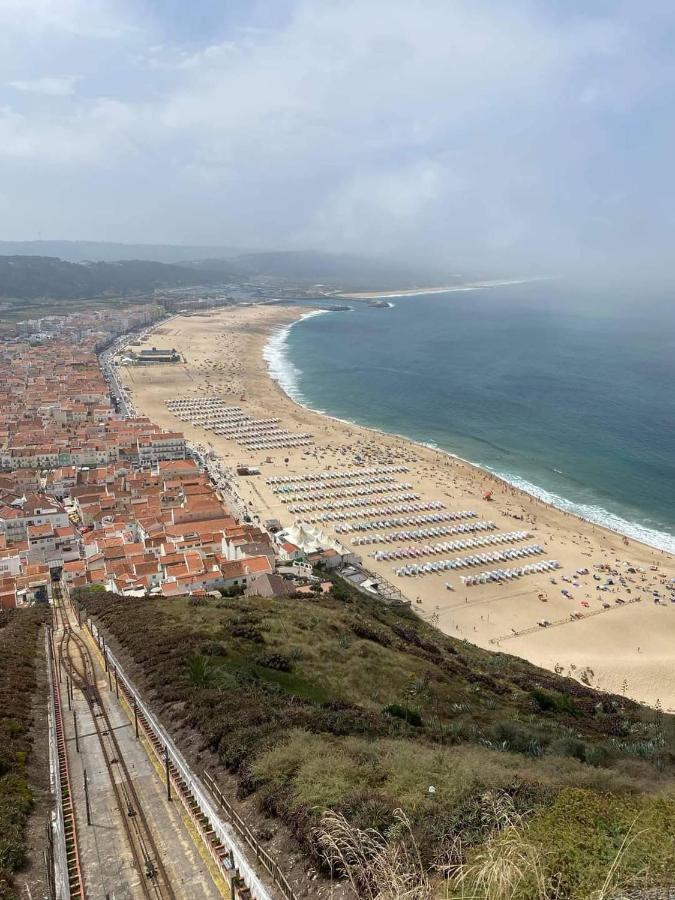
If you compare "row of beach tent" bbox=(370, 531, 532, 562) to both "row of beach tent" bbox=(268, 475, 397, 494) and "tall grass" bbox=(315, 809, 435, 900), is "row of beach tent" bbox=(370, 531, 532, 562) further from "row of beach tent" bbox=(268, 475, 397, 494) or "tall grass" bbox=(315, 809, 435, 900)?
"tall grass" bbox=(315, 809, 435, 900)

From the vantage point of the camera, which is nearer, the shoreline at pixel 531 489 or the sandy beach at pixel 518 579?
the sandy beach at pixel 518 579

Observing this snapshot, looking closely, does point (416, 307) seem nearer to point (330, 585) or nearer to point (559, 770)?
point (330, 585)

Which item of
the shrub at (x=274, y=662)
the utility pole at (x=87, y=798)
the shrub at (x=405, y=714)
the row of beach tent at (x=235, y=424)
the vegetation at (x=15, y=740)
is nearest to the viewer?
the vegetation at (x=15, y=740)

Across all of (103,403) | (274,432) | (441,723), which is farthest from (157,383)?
(441,723)

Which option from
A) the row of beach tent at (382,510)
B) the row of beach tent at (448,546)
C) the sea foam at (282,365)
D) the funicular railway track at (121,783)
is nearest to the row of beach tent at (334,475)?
the row of beach tent at (382,510)

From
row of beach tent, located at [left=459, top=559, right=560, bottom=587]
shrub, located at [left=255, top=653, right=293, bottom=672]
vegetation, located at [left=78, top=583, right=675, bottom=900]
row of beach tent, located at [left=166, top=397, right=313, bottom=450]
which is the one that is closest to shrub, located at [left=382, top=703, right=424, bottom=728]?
vegetation, located at [left=78, top=583, right=675, bottom=900]

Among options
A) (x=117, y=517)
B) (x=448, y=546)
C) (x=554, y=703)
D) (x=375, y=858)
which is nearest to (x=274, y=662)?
(x=554, y=703)

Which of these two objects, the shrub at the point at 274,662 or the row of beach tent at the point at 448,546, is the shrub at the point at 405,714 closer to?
the shrub at the point at 274,662
